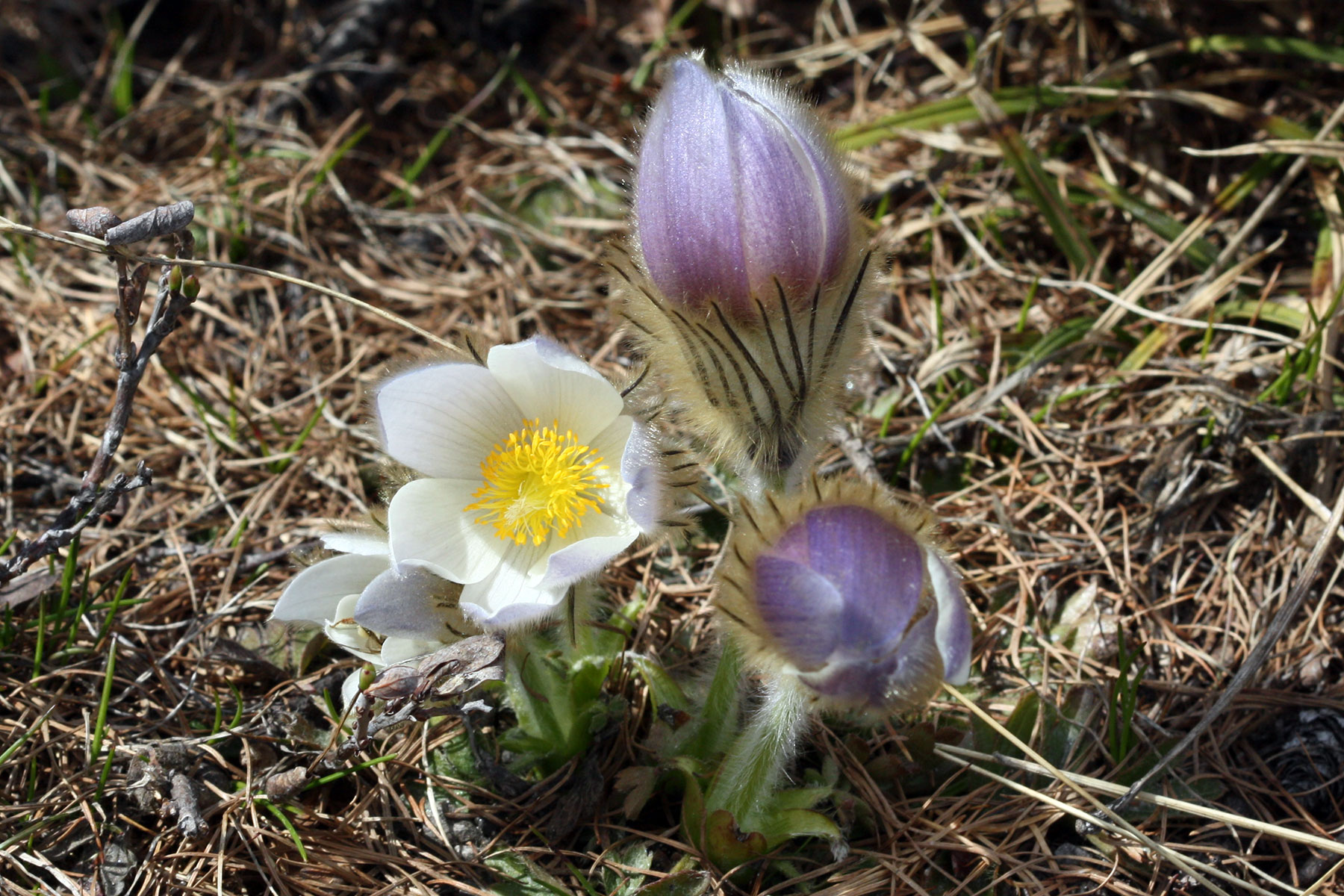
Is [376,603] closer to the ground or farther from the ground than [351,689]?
farther from the ground

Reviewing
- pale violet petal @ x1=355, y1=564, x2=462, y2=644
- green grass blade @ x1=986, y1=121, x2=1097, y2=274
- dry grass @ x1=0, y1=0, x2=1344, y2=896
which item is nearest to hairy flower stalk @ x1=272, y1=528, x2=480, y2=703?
pale violet petal @ x1=355, y1=564, x2=462, y2=644

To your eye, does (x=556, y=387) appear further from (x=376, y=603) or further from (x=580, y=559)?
(x=376, y=603)

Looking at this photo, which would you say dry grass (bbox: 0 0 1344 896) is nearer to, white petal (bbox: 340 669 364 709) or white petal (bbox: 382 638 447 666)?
white petal (bbox: 340 669 364 709)

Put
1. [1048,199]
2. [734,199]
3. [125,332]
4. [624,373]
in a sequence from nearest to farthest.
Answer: [734,199] → [125,332] → [624,373] → [1048,199]

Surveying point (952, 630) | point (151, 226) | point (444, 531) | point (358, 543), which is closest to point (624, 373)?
point (444, 531)

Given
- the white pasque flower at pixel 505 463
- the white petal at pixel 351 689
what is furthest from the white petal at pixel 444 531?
the white petal at pixel 351 689
